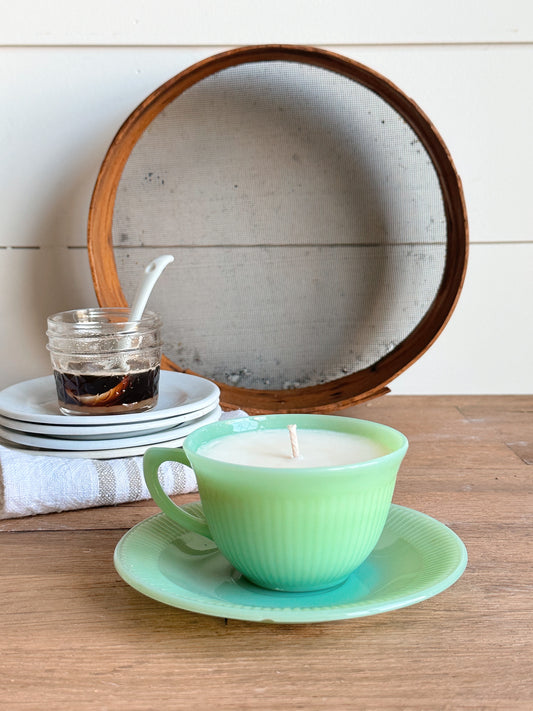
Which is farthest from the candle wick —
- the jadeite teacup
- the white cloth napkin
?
the white cloth napkin

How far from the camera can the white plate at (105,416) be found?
591 mm

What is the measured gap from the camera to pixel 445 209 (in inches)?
32.7

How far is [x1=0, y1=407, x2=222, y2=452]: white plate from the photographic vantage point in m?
0.59

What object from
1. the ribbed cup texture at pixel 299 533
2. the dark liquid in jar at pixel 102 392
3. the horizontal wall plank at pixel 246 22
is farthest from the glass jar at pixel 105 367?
the horizontal wall plank at pixel 246 22

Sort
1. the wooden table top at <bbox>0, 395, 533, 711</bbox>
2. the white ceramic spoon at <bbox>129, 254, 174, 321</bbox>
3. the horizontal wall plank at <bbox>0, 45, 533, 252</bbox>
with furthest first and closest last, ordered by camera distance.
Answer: the horizontal wall plank at <bbox>0, 45, 533, 252</bbox> < the white ceramic spoon at <bbox>129, 254, 174, 321</bbox> < the wooden table top at <bbox>0, 395, 533, 711</bbox>

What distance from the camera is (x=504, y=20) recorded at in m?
0.89

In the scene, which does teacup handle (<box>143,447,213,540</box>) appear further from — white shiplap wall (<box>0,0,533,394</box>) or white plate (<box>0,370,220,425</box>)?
white shiplap wall (<box>0,0,533,394</box>)

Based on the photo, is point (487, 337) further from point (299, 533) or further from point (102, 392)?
point (299, 533)

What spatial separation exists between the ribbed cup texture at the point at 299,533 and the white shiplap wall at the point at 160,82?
1.99ft

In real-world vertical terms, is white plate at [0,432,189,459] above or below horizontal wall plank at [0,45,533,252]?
below

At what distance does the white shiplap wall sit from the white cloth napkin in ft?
1.30

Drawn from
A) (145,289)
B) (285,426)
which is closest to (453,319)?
(145,289)

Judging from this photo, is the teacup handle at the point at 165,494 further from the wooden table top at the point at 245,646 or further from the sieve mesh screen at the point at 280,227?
the sieve mesh screen at the point at 280,227

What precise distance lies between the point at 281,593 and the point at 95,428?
255 millimetres
